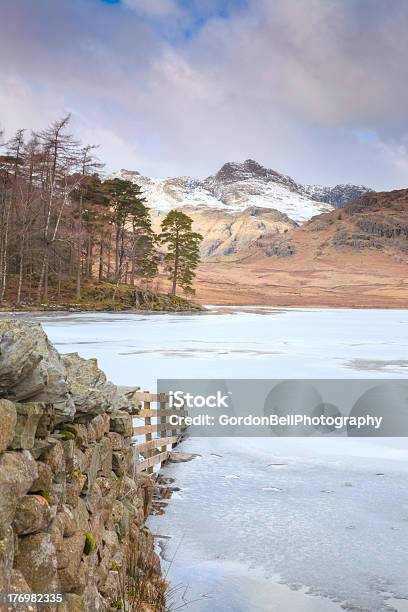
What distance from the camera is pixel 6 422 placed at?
3156 millimetres

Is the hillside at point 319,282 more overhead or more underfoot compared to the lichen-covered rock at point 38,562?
more overhead

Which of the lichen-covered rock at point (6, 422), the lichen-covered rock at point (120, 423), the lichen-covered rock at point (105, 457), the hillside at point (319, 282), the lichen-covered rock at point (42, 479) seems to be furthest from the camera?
the hillside at point (319, 282)

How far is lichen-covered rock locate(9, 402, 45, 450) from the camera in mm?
3402

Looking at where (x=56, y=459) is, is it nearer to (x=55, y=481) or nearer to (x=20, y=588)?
(x=55, y=481)

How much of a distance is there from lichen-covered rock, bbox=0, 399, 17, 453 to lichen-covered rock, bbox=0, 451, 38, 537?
0.31 ft

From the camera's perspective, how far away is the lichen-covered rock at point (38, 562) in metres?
3.35

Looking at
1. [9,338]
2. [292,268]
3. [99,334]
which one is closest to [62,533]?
[9,338]

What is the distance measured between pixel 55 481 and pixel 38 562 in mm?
598

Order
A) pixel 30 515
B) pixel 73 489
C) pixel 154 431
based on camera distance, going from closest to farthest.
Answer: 1. pixel 30 515
2. pixel 73 489
3. pixel 154 431

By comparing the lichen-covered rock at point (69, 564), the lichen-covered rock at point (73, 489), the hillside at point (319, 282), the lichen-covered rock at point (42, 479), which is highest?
the hillside at point (319, 282)

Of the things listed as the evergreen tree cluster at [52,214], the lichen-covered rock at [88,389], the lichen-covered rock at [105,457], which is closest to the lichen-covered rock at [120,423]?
Result: the lichen-covered rock at [88,389]

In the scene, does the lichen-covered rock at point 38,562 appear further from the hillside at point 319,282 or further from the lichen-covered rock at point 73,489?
the hillside at point 319,282

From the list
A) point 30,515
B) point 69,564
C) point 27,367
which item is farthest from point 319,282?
point 30,515

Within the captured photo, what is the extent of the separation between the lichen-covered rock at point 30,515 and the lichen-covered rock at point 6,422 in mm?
405
